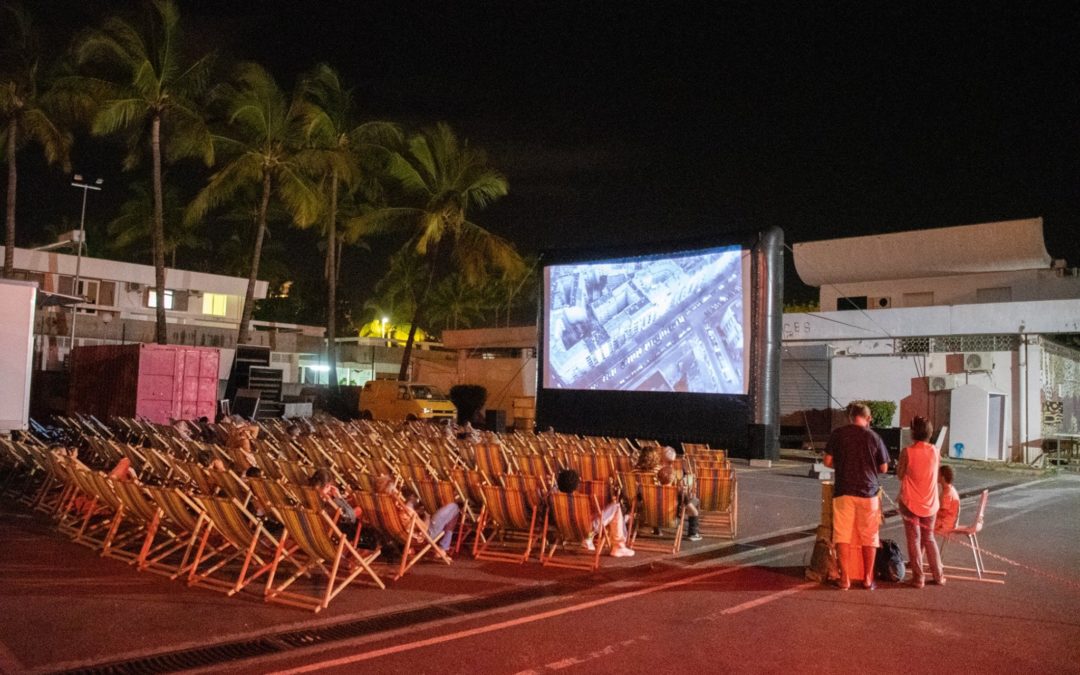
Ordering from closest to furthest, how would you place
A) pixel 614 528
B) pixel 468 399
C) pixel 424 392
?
pixel 614 528, pixel 424 392, pixel 468 399

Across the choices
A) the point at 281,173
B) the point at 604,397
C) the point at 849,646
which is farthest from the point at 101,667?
the point at 281,173

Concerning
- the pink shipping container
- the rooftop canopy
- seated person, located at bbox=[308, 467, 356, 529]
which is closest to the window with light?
the pink shipping container

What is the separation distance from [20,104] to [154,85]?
15.3 feet

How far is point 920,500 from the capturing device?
665cm

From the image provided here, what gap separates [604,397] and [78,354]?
11.7 m

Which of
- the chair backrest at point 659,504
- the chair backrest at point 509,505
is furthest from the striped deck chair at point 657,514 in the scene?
the chair backrest at point 509,505

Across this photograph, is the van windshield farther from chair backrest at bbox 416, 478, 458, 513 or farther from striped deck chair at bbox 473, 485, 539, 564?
striped deck chair at bbox 473, 485, 539, 564

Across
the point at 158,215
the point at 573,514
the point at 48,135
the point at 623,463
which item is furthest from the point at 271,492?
the point at 48,135

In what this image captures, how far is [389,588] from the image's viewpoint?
6270 mm

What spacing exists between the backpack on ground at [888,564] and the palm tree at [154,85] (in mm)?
21675

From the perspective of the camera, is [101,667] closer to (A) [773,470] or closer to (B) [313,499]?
(B) [313,499]

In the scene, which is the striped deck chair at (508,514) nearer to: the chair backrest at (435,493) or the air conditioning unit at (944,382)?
the chair backrest at (435,493)

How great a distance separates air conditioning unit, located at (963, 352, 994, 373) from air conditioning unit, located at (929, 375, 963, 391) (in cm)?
37

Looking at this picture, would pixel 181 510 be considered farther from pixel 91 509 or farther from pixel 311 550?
pixel 91 509
